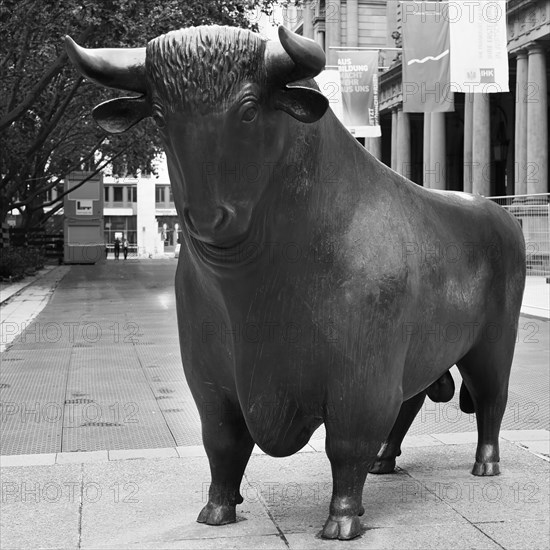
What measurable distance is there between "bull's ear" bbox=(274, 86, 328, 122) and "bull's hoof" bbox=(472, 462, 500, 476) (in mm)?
2845

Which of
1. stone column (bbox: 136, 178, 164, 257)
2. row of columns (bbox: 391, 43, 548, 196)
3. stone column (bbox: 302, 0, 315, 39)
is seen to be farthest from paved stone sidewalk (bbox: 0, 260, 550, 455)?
stone column (bbox: 136, 178, 164, 257)

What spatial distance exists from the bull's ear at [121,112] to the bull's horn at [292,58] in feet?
1.80

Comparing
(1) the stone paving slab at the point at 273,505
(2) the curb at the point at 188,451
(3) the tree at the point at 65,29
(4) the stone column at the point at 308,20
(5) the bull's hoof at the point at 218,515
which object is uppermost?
(4) the stone column at the point at 308,20

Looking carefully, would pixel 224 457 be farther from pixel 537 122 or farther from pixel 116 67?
pixel 537 122

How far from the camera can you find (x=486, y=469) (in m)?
5.29

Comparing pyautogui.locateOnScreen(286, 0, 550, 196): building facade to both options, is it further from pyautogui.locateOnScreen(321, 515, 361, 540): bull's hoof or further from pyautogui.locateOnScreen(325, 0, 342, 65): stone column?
pyautogui.locateOnScreen(321, 515, 361, 540): bull's hoof

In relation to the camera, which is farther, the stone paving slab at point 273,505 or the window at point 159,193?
the window at point 159,193

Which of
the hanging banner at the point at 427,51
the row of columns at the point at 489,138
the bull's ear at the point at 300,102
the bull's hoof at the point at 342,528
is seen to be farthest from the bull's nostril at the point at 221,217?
the row of columns at the point at 489,138

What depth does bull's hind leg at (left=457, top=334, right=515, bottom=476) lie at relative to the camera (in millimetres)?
5230

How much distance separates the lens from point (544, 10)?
2686 centimetres

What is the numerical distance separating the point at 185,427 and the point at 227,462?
317cm

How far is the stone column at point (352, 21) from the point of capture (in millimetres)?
46438

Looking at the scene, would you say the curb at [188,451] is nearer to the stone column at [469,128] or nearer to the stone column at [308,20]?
the stone column at [469,128]

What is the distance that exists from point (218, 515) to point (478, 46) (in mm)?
15716
